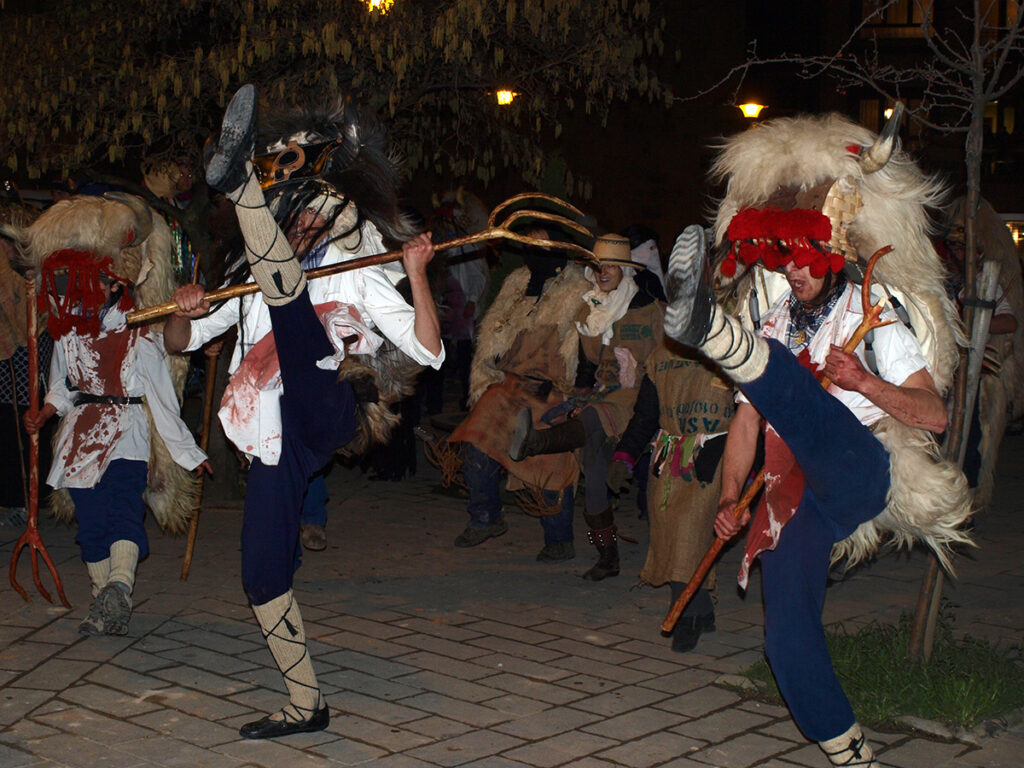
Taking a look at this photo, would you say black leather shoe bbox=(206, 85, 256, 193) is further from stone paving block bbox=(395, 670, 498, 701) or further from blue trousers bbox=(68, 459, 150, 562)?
blue trousers bbox=(68, 459, 150, 562)

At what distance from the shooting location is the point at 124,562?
5629mm

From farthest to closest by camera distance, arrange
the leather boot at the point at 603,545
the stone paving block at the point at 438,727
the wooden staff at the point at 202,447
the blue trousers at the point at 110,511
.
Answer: the leather boot at the point at 603,545
the wooden staff at the point at 202,447
the blue trousers at the point at 110,511
the stone paving block at the point at 438,727

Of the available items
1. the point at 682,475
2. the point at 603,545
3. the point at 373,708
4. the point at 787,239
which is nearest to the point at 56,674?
the point at 373,708

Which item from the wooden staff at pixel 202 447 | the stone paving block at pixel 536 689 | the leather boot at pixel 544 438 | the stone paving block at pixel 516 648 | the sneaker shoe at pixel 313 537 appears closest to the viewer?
the stone paving block at pixel 536 689

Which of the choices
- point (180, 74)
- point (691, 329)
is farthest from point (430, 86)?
point (691, 329)

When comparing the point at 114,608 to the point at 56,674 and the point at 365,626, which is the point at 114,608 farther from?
the point at 365,626

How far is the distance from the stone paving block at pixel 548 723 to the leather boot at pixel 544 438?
236 cm

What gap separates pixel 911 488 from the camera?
368 cm

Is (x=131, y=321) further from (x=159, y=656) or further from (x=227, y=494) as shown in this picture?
(x=227, y=494)

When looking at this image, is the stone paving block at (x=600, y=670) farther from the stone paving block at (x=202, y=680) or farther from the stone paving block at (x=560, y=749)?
the stone paving block at (x=202, y=680)

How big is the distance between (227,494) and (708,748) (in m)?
5.33

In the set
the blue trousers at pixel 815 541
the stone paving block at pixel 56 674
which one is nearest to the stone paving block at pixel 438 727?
the blue trousers at pixel 815 541

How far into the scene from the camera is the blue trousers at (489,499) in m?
7.11

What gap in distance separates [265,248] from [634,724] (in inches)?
88.3
